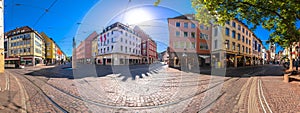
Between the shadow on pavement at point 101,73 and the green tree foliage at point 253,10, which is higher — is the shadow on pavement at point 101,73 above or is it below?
below

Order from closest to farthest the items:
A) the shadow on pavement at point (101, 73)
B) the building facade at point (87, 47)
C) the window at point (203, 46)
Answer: the building facade at point (87, 47)
the shadow on pavement at point (101, 73)
the window at point (203, 46)

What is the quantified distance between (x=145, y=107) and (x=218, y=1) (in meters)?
6.78

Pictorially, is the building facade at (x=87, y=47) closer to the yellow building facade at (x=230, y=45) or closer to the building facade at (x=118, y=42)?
the building facade at (x=118, y=42)

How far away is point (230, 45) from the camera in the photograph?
28.0 m

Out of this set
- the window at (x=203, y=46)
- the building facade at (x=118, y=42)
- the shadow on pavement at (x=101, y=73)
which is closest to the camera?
the building facade at (x=118, y=42)

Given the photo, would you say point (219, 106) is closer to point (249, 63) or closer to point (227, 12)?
point (227, 12)

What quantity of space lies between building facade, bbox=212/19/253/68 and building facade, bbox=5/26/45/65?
23.0 metres

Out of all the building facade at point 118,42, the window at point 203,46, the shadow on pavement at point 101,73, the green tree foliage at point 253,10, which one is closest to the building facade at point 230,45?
the window at point 203,46

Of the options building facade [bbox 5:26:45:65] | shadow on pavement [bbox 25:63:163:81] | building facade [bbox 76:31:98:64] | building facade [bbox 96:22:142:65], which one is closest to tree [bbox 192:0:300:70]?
building facade [bbox 96:22:142:65]

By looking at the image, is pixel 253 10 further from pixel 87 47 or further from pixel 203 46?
pixel 203 46

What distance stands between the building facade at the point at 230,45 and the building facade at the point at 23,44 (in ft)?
75.5

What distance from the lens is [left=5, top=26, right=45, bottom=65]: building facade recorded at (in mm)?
5965

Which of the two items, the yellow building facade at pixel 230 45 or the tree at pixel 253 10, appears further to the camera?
the yellow building facade at pixel 230 45

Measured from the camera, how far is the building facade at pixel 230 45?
84.1 feet
